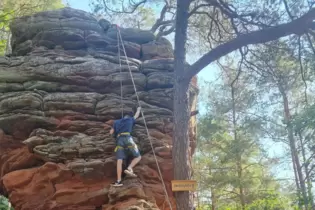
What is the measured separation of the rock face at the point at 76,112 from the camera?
264 inches

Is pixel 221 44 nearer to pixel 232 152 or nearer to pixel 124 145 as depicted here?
pixel 124 145

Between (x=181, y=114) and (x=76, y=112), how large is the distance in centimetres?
322

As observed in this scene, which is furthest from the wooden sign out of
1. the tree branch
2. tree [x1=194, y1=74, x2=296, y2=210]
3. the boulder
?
tree [x1=194, y1=74, x2=296, y2=210]

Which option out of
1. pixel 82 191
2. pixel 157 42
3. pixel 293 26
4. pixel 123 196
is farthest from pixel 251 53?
pixel 82 191

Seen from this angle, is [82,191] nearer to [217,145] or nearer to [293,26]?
[293,26]

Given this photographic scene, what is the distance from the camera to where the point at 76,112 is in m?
7.95

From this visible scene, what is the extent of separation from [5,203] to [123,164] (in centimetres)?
239

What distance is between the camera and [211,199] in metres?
15.3

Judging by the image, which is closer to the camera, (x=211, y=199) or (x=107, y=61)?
(x=107, y=61)

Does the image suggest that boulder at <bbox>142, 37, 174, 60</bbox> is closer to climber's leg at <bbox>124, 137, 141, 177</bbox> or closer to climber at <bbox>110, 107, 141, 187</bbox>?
climber at <bbox>110, 107, 141, 187</bbox>

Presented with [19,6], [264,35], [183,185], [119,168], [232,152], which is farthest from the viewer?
[232,152]

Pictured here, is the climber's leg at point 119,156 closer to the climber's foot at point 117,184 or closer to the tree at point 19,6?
the climber's foot at point 117,184

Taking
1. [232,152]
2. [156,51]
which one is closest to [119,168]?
[156,51]

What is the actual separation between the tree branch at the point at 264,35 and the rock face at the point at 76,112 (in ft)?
7.20
